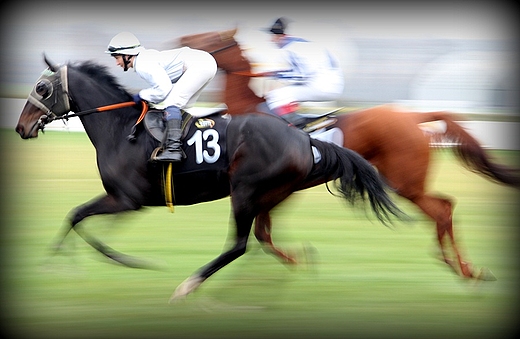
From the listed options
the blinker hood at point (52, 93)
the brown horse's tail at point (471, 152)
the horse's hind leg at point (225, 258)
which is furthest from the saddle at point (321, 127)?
the blinker hood at point (52, 93)

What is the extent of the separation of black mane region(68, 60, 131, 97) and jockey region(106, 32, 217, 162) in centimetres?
14

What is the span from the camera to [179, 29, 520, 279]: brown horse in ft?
17.2

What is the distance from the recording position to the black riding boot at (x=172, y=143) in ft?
15.0

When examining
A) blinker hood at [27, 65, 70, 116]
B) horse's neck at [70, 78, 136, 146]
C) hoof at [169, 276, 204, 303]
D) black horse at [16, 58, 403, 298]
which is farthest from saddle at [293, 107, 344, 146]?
blinker hood at [27, 65, 70, 116]

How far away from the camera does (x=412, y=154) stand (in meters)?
5.28

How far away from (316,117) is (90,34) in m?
8.37

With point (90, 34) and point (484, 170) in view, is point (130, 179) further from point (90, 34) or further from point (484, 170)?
point (90, 34)

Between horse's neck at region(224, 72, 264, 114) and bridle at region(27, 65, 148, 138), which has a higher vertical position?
bridle at region(27, 65, 148, 138)

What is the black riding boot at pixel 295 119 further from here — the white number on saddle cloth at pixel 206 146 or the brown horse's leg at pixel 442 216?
the brown horse's leg at pixel 442 216

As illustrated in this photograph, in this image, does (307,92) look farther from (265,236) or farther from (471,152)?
(471,152)

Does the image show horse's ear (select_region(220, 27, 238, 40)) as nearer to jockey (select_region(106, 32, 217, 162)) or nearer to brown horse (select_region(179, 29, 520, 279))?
jockey (select_region(106, 32, 217, 162))

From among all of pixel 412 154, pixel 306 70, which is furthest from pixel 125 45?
pixel 412 154

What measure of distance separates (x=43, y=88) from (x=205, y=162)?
124cm

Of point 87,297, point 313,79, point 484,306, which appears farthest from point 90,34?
point 484,306
